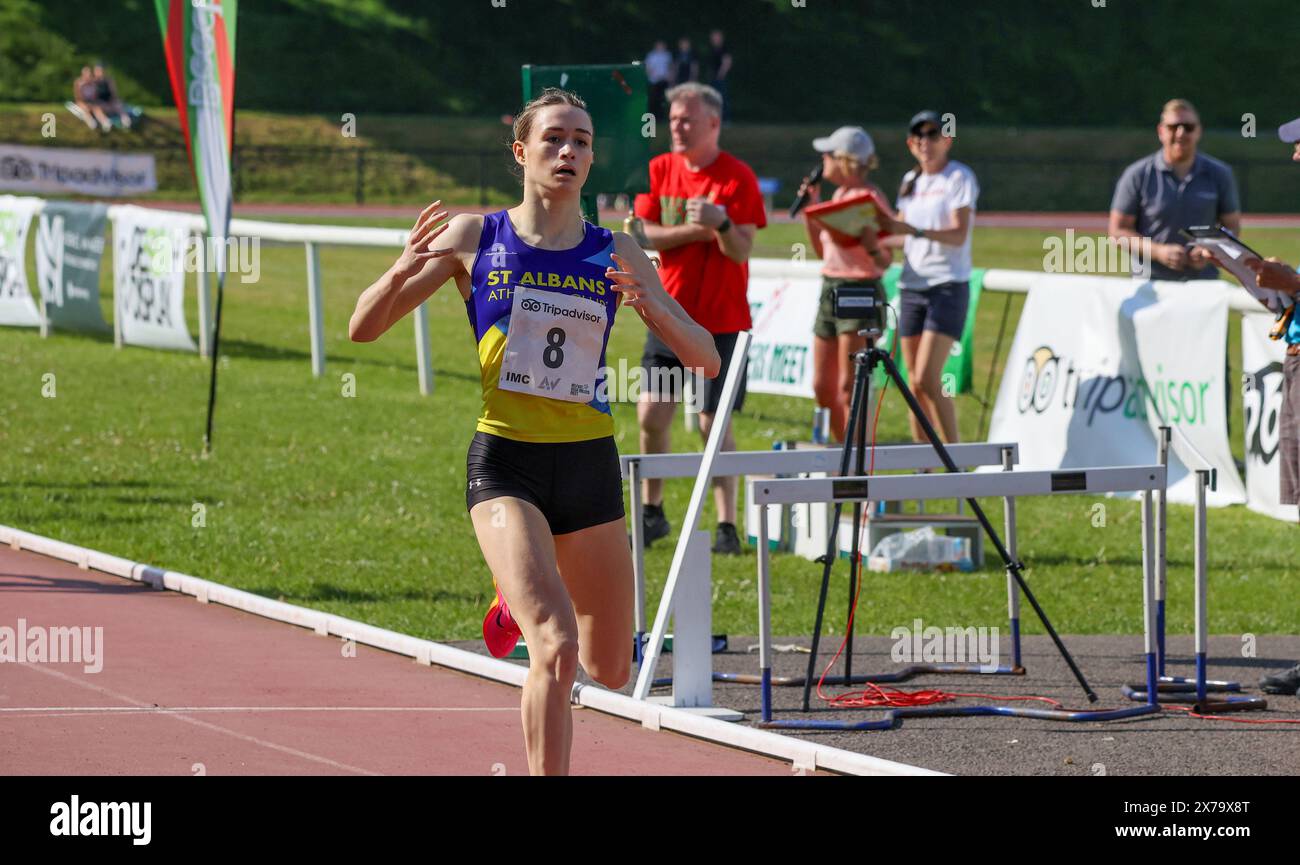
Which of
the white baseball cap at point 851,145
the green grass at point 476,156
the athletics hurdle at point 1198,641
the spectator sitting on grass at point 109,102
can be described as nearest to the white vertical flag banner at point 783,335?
the white baseball cap at point 851,145

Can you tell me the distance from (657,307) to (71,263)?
56.6 feet

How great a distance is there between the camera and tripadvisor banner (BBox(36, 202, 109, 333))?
2166cm

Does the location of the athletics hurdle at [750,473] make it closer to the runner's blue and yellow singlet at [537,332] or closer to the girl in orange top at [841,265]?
the runner's blue and yellow singlet at [537,332]

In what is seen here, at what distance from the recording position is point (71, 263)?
2192 centimetres

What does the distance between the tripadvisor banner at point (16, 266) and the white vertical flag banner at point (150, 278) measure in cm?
137

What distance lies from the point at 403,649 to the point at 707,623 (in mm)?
1677

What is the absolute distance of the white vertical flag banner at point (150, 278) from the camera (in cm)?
2038

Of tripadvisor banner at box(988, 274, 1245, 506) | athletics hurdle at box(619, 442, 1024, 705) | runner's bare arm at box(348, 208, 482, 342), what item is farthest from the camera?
tripadvisor banner at box(988, 274, 1245, 506)

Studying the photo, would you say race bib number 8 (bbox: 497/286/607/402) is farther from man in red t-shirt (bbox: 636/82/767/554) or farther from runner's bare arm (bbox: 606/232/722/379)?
man in red t-shirt (bbox: 636/82/767/554)

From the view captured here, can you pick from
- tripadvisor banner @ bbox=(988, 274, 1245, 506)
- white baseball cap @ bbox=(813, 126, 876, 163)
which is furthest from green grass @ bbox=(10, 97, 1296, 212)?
white baseball cap @ bbox=(813, 126, 876, 163)

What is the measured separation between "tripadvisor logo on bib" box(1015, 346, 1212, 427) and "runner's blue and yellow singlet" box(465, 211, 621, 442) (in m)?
8.21
